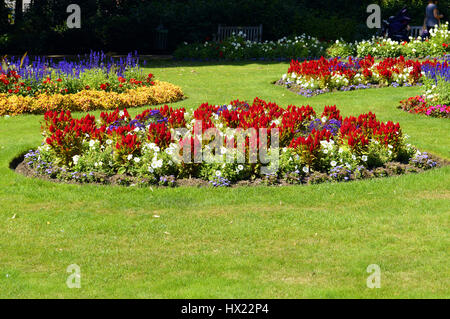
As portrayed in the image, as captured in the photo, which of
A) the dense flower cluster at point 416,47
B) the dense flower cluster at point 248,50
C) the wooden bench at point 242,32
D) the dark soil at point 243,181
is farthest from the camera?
the wooden bench at point 242,32

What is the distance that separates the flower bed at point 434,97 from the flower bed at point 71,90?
16.0 feet

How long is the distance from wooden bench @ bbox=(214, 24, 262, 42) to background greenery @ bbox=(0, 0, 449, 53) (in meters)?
0.20

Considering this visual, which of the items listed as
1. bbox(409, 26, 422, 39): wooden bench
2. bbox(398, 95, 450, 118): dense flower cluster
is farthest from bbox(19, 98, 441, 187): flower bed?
bbox(409, 26, 422, 39): wooden bench

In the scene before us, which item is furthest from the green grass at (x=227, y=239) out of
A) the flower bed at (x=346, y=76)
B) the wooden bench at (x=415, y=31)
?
the wooden bench at (x=415, y=31)

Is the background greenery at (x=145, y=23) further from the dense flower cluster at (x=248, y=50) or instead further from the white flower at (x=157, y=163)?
the white flower at (x=157, y=163)

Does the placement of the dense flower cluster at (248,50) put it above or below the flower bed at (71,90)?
above

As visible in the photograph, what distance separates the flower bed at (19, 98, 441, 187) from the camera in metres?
8.89

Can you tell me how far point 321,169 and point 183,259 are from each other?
3217 mm

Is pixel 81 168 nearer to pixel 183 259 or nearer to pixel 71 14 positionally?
pixel 183 259

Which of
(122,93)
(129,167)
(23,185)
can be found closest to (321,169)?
(129,167)

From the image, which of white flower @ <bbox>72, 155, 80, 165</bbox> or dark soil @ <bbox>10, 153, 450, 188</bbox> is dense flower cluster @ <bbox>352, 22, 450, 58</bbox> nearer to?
dark soil @ <bbox>10, 153, 450, 188</bbox>

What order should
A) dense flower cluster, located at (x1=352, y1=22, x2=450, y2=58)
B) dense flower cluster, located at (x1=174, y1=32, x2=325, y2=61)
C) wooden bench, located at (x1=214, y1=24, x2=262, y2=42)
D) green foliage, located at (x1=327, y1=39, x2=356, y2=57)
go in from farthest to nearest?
wooden bench, located at (x1=214, y1=24, x2=262, y2=42) → dense flower cluster, located at (x1=174, y1=32, x2=325, y2=61) → green foliage, located at (x1=327, y1=39, x2=356, y2=57) → dense flower cluster, located at (x1=352, y1=22, x2=450, y2=58)

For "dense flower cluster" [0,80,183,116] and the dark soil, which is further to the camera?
"dense flower cluster" [0,80,183,116]

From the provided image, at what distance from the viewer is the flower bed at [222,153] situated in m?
8.89
